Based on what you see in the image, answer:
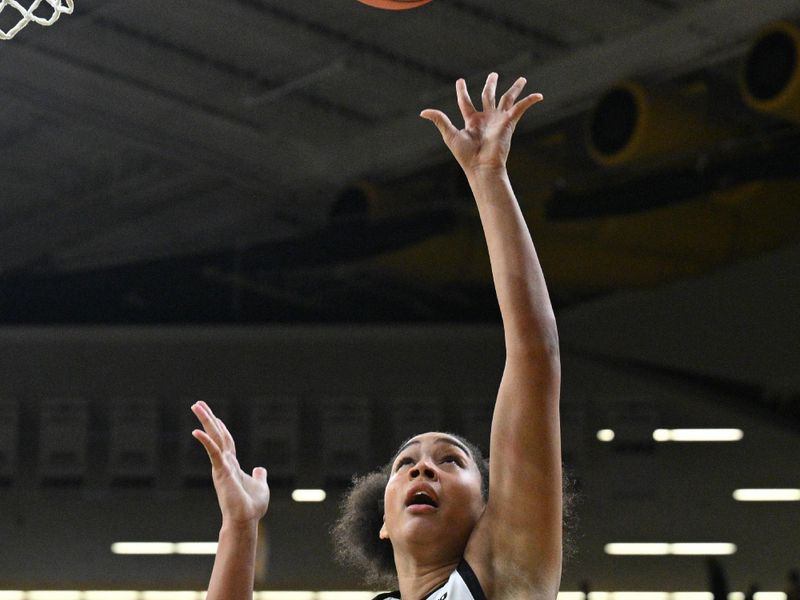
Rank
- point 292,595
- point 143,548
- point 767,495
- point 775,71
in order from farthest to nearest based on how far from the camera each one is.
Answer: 1. point 143,548
2. point 292,595
3. point 767,495
4. point 775,71

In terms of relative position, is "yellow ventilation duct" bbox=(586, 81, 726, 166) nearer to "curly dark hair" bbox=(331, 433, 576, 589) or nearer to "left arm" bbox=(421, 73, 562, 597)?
"curly dark hair" bbox=(331, 433, 576, 589)

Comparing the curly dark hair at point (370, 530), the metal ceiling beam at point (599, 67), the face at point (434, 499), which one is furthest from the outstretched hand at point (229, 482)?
the metal ceiling beam at point (599, 67)

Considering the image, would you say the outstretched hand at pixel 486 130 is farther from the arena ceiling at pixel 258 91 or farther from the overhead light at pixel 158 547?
the overhead light at pixel 158 547

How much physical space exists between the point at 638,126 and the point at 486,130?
19.1 feet

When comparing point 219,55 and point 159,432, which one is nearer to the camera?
point 219,55

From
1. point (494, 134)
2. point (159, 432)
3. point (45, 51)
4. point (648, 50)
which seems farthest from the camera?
point (159, 432)

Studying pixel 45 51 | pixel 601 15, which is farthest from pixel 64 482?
pixel 601 15

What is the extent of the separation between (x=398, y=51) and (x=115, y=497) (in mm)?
4918

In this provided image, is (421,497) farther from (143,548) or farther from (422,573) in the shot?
(143,548)

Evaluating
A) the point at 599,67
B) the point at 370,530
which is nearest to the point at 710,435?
the point at 599,67

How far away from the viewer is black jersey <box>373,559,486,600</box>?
1537 mm

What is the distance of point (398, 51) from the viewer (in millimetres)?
8156

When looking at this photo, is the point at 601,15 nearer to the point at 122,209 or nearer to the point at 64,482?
the point at 122,209

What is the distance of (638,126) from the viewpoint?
7336 mm
